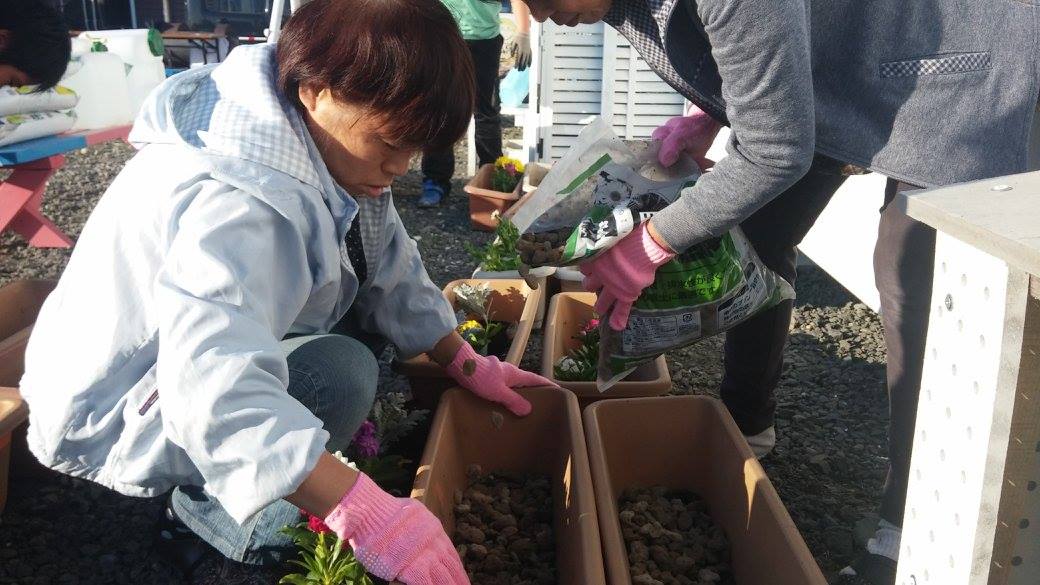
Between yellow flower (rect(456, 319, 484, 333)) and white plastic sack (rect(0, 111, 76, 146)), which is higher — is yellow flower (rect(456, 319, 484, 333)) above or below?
below

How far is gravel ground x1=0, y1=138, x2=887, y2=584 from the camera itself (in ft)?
5.29

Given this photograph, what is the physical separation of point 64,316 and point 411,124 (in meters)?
0.63

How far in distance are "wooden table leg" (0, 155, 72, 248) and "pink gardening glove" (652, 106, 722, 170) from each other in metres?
2.86

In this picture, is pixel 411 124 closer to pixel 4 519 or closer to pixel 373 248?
pixel 373 248

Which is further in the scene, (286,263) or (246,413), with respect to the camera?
(286,263)

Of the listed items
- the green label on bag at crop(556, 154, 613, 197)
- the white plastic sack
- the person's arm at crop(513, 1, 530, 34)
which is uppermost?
the person's arm at crop(513, 1, 530, 34)

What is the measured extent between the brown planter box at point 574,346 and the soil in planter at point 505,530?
0.76 ft

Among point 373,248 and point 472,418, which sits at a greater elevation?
point 373,248

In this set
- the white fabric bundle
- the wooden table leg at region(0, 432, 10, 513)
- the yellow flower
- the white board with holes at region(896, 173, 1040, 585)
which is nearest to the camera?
the white board with holes at region(896, 173, 1040, 585)

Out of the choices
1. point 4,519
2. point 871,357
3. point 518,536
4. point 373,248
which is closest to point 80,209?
point 4,519

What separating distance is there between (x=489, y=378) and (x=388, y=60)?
77 centimetres

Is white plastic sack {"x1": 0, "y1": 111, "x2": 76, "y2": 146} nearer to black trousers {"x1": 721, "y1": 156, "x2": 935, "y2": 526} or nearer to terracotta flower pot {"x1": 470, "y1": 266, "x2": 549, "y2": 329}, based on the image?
terracotta flower pot {"x1": 470, "y1": 266, "x2": 549, "y2": 329}

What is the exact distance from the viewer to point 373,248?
1613mm

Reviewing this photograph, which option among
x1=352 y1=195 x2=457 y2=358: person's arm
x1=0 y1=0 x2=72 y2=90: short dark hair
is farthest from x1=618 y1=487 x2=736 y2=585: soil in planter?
x1=0 y1=0 x2=72 y2=90: short dark hair
